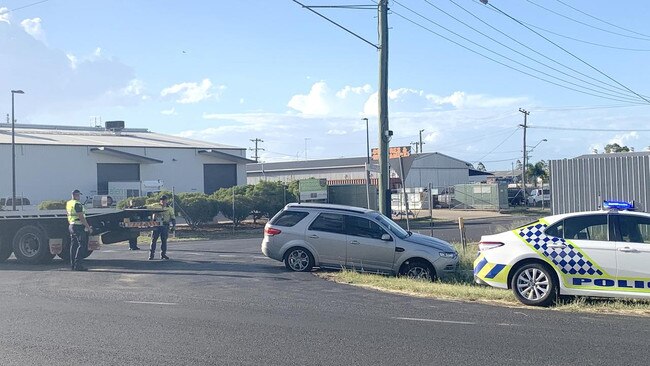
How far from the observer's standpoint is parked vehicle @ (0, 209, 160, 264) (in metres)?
18.5

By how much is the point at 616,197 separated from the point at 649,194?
97 centimetres

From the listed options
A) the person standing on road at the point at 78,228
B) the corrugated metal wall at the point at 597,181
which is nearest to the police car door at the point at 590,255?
the person standing on road at the point at 78,228

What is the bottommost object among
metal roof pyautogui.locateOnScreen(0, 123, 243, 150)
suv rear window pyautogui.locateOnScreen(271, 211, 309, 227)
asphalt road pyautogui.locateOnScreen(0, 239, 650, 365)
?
asphalt road pyautogui.locateOnScreen(0, 239, 650, 365)

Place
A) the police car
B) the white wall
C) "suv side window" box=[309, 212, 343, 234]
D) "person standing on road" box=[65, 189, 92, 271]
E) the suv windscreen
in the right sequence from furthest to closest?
the white wall < "person standing on road" box=[65, 189, 92, 271] < "suv side window" box=[309, 212, 343, 234] < the suv windscreen < the police car

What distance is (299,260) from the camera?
16562 mm

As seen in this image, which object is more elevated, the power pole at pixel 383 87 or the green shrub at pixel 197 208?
the power pole at pixel 383 87

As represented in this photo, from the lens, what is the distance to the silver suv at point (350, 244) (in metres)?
15.8

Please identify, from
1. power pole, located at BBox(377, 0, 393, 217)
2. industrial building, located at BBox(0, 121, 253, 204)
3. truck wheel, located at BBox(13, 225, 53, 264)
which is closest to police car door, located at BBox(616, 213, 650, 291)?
power pole, located at BBox(377, 0, 393, 217)

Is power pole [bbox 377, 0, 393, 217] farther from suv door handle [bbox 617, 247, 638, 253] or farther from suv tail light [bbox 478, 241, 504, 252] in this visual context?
suv door handle [bbox 617, 247, 638, 253]

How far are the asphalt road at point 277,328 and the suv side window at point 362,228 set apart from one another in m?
1.95

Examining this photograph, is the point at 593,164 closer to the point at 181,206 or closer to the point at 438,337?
the point at 438,337

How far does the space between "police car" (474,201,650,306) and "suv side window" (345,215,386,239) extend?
166 inches

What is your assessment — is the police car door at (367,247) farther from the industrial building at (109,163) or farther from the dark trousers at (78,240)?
the industrial building at (109,163)

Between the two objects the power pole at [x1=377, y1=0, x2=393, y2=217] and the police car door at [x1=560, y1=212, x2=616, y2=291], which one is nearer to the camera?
the police car door at [x1=560, y1=212, x2=616, y2=291]
